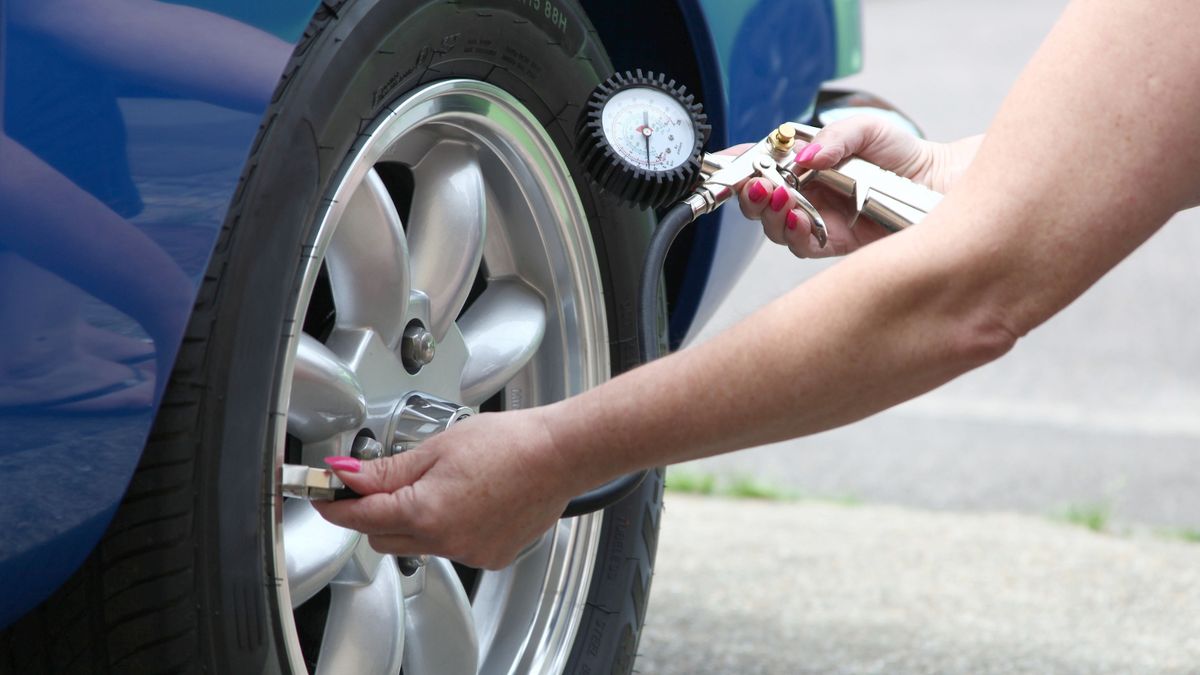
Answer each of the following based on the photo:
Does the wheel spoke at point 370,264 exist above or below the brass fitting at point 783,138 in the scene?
below

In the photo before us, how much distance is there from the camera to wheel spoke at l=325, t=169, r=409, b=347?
4.71 ft

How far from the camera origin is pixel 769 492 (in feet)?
12.6

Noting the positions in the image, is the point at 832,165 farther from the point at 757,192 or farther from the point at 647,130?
the point at 647,130

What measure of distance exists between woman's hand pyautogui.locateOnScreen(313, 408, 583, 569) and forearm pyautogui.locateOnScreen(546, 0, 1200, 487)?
0.13 feet

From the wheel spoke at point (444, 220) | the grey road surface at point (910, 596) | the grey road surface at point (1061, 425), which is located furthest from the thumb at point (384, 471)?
the grey road surface at point (1061, 425)

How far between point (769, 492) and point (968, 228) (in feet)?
9.23

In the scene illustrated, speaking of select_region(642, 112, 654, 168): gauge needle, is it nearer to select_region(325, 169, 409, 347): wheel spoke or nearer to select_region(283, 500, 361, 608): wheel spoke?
select_region(325, 169, 409, 347): wheel spoke

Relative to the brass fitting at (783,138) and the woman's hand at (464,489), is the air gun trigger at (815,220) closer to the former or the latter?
the brass fitting at (783,138)

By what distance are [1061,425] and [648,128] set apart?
130 inches

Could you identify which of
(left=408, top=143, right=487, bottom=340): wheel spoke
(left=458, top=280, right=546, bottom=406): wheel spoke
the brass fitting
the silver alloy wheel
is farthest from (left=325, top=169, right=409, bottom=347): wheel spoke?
the brass fitting

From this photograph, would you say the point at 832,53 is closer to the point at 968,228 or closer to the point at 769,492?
the point at 968,228

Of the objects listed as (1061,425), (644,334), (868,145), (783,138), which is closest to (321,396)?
(644,334)

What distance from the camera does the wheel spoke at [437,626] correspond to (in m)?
1.61

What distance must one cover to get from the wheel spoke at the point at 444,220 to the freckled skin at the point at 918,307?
38 cm
